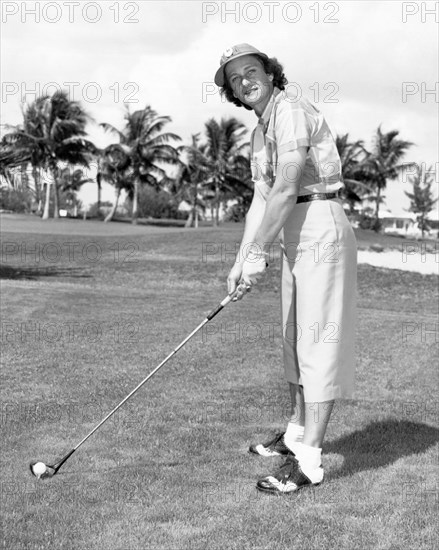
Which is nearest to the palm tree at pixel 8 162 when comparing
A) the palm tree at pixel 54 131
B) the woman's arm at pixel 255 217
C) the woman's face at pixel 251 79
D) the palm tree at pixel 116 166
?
the woman's arm at pixel 255 217

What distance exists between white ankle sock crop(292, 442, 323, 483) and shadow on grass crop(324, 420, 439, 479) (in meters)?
0.19

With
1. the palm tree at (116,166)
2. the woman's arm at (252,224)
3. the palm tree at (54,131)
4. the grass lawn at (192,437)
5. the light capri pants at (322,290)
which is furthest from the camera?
the palm tree at (116,166)

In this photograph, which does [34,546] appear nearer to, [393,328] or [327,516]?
[327,516]

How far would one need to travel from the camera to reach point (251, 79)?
4145 mm

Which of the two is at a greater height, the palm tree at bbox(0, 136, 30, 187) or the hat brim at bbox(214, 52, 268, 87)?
the palm tree at bbox(0, 136, 30, 187)

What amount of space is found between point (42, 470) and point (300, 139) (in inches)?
84.4

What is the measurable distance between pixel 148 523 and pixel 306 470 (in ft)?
3.30

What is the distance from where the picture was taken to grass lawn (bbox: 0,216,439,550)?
3418 millimetres

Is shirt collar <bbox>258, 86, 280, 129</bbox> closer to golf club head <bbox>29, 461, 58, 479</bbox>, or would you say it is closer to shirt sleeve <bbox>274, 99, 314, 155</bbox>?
shirt sleeve <bbox>274, 99, 314, 155</bbox>

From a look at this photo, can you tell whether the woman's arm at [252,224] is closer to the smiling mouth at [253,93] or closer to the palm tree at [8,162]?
the smiling mouth at [253,93]

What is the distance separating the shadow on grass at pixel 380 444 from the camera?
449 centimetres

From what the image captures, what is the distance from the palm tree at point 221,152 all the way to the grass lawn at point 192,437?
4533 centimetres

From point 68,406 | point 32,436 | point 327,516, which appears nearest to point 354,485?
point 327,516

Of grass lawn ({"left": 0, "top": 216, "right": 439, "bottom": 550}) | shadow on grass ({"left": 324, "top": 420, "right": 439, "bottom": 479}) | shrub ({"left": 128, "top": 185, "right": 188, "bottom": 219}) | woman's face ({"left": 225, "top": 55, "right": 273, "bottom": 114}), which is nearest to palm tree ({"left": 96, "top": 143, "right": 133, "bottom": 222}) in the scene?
shrub ({"left": 128, "top": 185, "right": 188, "bottom": 219})
